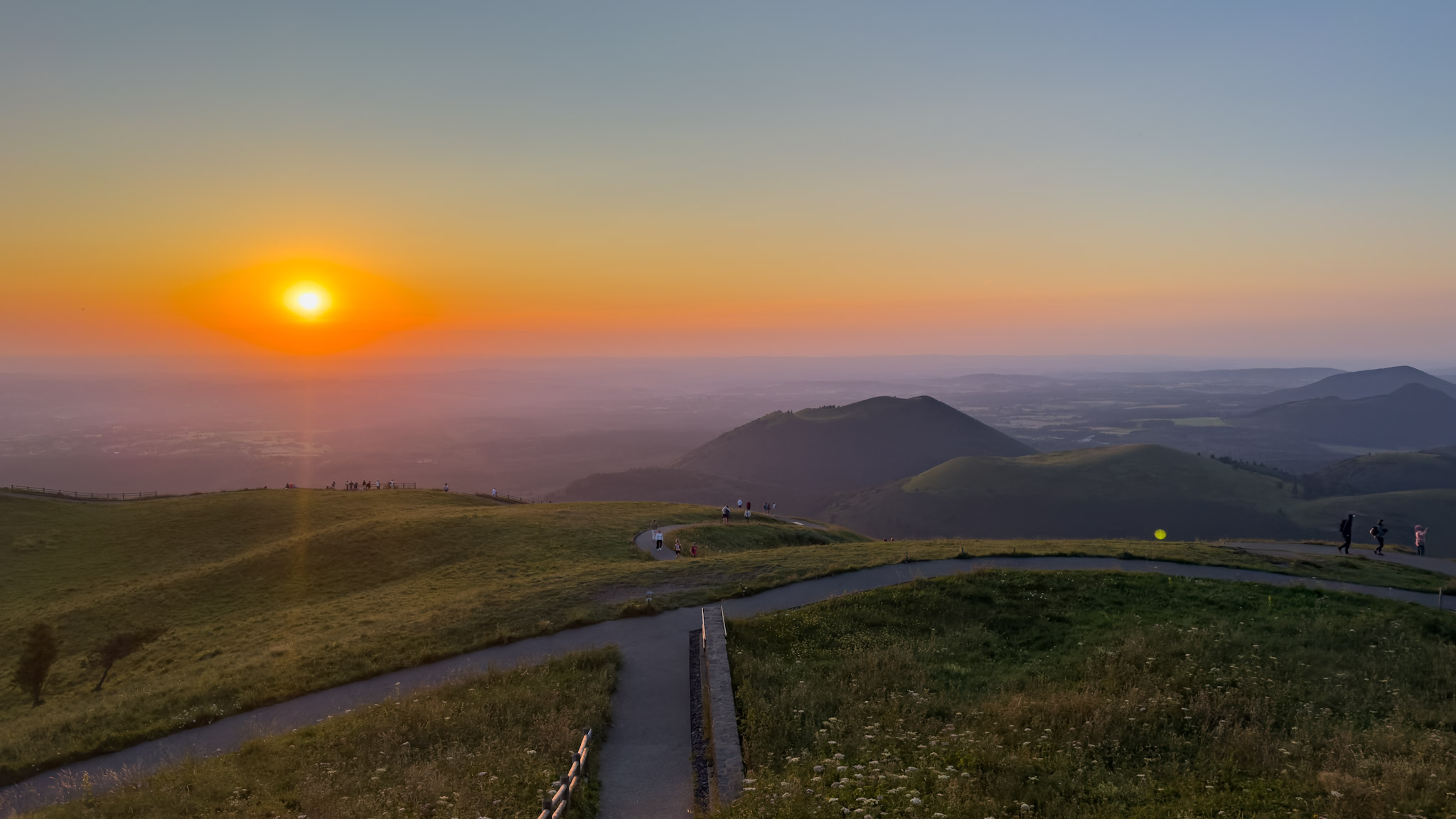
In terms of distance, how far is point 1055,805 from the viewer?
1109 centimetres

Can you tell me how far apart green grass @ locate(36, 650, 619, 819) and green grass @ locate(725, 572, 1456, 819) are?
13.8 ft

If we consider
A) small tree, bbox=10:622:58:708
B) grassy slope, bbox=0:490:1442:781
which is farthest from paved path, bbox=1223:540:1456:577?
small tree, bbox=10:622:58:708

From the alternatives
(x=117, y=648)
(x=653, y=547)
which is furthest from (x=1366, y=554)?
(x=117, y=648)

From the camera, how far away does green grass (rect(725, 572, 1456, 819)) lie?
11.3m

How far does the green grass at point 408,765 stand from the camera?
12.5 m

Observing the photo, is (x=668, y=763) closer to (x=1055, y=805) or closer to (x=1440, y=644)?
(x=1055, y=805)

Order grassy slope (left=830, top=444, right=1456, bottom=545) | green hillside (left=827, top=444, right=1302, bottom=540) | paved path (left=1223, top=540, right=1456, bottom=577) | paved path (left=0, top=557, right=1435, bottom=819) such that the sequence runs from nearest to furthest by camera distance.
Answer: paved path (left=0, top=557, right=1435, bottom=819), paved path (left=1223, top=540, right=1456, bottom=577), grassy slope (left=830, top=444, right=1456, bottom=545), green hillside (left=827, top=444, right=1302, bottom=540)

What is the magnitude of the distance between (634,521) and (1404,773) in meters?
43.6

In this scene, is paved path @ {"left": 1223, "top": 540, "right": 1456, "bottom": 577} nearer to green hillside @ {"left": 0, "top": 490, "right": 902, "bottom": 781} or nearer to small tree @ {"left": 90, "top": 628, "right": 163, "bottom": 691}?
green hillside @ {"left": 0, "top": 490, "right": 902, "bottom": 781}

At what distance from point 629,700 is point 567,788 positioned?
5859 mm

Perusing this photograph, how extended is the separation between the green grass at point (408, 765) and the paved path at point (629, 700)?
0.87 m

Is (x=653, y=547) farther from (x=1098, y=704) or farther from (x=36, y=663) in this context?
(x=1098, y=704)

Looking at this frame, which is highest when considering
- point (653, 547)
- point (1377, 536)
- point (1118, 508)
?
point (1377, 536)

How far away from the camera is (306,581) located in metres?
38.3
